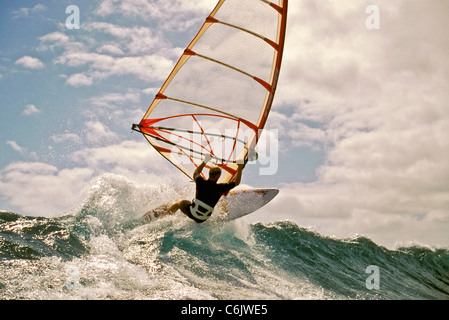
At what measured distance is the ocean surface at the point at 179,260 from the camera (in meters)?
3.23

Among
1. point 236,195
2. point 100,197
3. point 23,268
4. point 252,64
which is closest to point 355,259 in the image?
point 236,195

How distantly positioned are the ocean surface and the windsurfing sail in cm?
156

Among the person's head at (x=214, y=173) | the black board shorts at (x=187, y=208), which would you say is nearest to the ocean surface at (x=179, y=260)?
the black board shorts at (x=187, y=208)

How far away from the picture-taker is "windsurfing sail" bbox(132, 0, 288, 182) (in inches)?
237

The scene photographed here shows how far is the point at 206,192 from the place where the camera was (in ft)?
17.9

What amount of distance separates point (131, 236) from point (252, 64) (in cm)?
365

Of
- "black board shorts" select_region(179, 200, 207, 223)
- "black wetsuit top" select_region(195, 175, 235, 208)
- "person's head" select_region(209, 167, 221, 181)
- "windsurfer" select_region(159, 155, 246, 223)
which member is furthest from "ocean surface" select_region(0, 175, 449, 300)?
"person's head" select_region(209, 167, 221, 181)

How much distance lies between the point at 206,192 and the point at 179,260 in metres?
1.33

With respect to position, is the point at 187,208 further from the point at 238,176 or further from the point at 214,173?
the point at 238,176

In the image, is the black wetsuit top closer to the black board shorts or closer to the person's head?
the person's head

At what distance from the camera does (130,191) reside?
7621 mm

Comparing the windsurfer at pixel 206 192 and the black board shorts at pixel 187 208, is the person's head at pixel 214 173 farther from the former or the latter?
the black board shorts at pixel 187 208

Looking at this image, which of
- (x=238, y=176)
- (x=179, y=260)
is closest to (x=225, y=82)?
(x=238, y=176)
